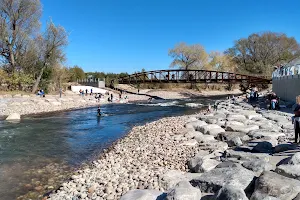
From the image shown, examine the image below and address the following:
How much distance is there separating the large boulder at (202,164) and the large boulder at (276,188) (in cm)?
226

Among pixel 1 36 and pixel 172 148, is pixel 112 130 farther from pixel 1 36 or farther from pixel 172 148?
pixel 1 36

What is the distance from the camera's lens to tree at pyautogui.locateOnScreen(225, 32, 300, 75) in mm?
59750

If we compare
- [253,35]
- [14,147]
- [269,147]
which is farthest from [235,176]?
[253,35]

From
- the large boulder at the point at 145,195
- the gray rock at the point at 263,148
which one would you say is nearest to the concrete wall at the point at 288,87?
the gray rock at the point at 263,148

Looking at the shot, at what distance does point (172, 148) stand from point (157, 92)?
47.7 metres

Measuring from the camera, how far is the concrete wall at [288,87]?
60.0 ft

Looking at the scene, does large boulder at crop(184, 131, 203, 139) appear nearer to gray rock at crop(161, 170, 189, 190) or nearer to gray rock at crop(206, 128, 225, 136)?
gray rock at crop(206, 128, 225, 136)

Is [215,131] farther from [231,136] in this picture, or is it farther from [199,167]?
[199,167]

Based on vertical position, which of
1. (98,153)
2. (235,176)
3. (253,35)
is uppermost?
(253,35)

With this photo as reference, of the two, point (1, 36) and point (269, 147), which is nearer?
point (269, 147)

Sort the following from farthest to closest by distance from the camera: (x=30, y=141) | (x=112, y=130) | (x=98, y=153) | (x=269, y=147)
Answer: (x=112, y=130)
(x=30, y=141)
(x=98, y=153)
(x=269, y=147)

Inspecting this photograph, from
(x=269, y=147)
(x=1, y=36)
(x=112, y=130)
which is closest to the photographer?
(x=269, y=147)

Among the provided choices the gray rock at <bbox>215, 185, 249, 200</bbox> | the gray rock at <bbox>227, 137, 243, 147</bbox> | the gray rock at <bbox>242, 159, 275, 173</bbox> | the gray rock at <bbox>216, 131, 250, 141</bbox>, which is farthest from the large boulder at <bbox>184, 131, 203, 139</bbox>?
the gray rock at <bbox>215, 185, 249, 200</bbox>

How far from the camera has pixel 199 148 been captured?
9.68 m
